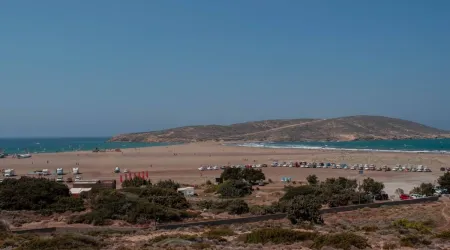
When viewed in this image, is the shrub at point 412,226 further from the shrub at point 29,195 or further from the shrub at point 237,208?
the shrub at point 29,195

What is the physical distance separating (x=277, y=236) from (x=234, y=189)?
1738cm

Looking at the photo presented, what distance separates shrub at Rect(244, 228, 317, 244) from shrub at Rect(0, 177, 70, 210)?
13.9m

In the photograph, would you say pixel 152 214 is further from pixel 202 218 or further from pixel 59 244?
pixel 59 244

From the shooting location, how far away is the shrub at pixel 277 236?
13.9 metres

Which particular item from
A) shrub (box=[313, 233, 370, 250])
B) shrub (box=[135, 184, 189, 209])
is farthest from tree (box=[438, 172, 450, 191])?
shrub (box=[313, 233, 370, 250])

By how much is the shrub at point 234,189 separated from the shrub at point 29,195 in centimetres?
1083

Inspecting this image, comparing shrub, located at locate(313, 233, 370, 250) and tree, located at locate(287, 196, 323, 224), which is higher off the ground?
shrub, located at locate(313, 233, 370, 250)

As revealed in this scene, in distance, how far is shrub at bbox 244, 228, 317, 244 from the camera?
1388 centimetres

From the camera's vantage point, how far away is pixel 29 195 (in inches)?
950

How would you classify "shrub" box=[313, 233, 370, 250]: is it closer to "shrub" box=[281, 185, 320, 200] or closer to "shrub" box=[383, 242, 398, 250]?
"shrub" box=[383, 242, 398, 250]

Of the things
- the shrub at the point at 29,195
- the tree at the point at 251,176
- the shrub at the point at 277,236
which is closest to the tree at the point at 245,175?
the tree at the point at 251,176

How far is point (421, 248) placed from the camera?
12477mm

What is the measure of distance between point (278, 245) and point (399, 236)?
4221 mm

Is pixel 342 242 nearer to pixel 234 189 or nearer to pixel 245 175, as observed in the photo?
pixel 234 189
